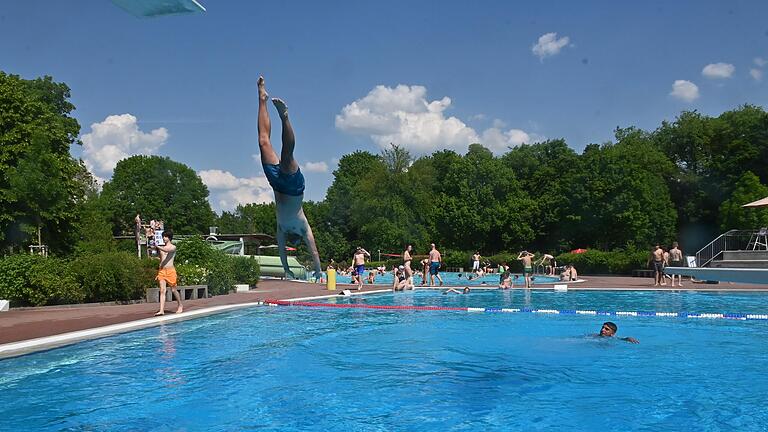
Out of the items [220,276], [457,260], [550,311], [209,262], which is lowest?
[550,311]

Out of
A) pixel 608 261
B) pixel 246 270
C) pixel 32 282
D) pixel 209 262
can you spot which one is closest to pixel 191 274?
pixel 209 262

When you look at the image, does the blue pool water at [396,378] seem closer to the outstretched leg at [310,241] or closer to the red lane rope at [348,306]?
the outstretched leg at [310,241]

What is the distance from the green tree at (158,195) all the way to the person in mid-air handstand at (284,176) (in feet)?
209

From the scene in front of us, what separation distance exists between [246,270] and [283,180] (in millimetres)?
20506

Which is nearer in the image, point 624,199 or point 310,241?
point 310,241

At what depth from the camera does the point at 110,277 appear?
56.5ft

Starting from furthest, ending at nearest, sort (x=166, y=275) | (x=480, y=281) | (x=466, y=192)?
(x=466, y=192), (x=480, y=281), (x=166, y=275)

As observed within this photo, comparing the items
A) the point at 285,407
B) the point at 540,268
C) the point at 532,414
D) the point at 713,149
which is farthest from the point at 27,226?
the point at 713,149

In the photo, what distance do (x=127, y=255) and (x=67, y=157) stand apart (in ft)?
41.6

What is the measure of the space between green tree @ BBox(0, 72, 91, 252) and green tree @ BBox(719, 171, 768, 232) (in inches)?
1645

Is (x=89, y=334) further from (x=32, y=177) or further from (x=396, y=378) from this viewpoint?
(x=32, y=177)

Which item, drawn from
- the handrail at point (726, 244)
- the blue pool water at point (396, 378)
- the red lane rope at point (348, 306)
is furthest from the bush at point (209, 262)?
the handrail at point (726, 244)

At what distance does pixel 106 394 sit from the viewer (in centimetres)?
830

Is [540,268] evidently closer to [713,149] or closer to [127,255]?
[713,149]
